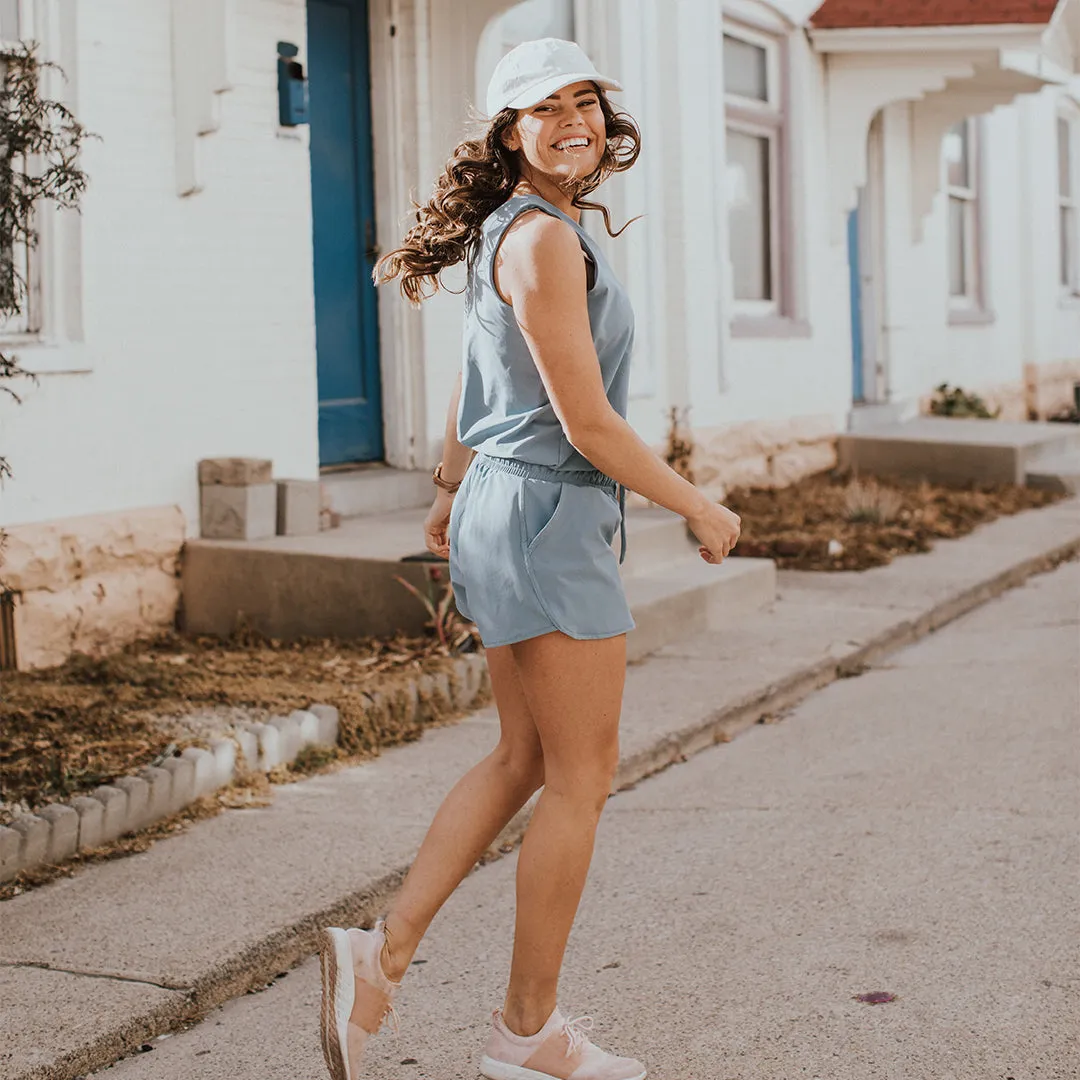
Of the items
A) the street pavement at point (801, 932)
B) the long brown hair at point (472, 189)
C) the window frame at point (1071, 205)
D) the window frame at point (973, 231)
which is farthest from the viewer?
the window frame at point (1071, 205)

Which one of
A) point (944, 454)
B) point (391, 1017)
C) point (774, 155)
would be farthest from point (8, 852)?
point (944, 454)

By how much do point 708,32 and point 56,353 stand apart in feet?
20.6

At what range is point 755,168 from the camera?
13.2 metres

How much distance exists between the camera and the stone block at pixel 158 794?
4.94 meters

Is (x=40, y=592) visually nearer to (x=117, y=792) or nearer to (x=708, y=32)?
(x=117, y=792)

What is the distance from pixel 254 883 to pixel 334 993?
1.32m

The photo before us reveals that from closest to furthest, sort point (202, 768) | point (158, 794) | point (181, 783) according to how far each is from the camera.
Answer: point (158, 794), point (181, 783), point (202, 768)

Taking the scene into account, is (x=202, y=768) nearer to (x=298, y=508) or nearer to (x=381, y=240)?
(x=298, y=508)

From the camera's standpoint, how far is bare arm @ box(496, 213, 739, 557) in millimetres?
2986

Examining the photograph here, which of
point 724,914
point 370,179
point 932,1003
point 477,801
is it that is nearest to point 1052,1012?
point 932,1003

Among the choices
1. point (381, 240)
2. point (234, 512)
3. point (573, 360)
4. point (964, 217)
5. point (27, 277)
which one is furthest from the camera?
point (964, 217)

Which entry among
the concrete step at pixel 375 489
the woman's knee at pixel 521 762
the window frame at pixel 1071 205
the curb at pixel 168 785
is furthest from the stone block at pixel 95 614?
the window frame at pixel 1071 205

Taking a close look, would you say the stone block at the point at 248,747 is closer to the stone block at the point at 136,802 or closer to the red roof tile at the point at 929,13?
the stone block at the point at 136,802

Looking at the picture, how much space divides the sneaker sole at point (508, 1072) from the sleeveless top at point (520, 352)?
3.70 ft
